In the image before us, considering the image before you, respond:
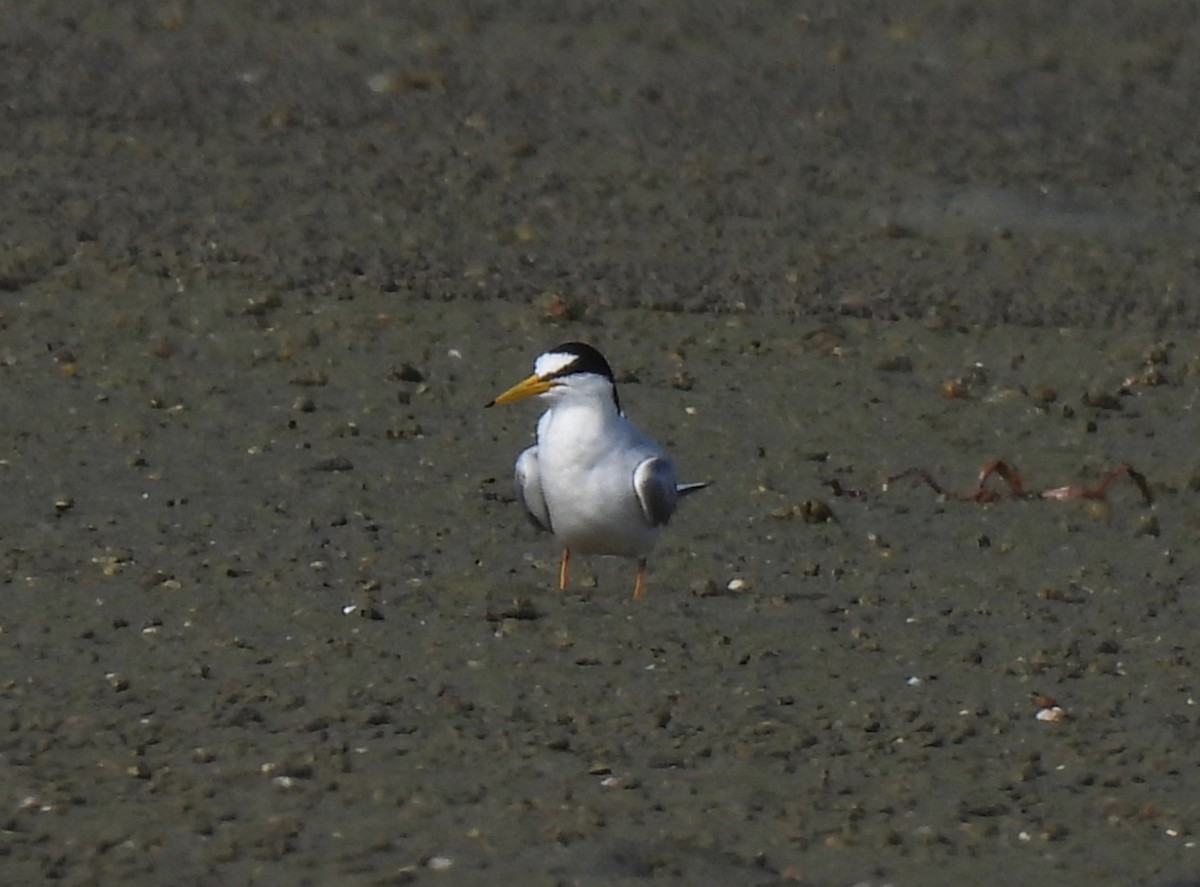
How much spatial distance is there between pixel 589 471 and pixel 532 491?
23cm

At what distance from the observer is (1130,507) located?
370 inches

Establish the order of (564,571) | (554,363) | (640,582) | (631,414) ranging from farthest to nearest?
(631,414)
(554,363)
(564,571)
(640,582)

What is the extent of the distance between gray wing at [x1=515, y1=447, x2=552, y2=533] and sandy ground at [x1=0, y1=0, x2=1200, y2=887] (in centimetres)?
22

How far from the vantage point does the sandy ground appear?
644 cm

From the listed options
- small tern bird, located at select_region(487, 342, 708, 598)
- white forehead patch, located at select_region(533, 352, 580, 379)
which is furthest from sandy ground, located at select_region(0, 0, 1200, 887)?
Result: white forehead patch, located at select_region(533, 352, 580, 379)

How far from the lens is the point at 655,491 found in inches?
318

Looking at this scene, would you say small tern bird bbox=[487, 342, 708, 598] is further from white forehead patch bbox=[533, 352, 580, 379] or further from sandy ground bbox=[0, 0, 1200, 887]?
sandy ground bbox=[0, 0, 1200, 887]

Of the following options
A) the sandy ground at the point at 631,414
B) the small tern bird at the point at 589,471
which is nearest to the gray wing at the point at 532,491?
the small tern bird at the point at 589,471

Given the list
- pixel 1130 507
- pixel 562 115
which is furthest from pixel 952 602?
pixel 562 115

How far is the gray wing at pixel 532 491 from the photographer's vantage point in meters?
8.32

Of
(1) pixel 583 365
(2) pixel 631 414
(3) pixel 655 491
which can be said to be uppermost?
(1) pixel 583 365

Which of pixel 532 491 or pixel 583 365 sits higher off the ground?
pixel 583 365

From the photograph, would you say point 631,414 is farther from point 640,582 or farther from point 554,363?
point 640,582

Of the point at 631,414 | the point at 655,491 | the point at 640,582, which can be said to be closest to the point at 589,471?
the point at 655,491
